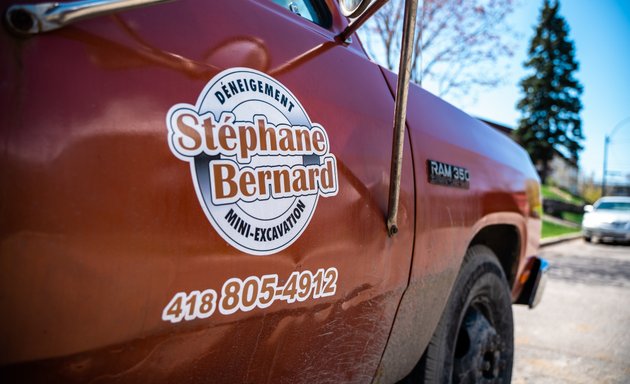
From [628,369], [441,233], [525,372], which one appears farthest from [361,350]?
[628,369]

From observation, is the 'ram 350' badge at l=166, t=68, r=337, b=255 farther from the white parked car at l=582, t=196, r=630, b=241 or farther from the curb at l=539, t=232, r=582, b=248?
the white parked car at l=582, t=196, r=630, b=241

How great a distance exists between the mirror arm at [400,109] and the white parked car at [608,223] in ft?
51.1

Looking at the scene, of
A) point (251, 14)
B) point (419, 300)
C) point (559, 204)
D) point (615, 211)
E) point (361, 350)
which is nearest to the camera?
point (251, 14)

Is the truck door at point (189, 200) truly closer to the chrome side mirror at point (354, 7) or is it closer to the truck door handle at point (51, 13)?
the truck door handle at point (51, 13)

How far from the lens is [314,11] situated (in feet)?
5.19

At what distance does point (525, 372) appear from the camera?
11.1 ft

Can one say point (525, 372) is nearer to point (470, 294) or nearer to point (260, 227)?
point (470, 294)

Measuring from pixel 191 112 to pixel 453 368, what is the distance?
175 cm

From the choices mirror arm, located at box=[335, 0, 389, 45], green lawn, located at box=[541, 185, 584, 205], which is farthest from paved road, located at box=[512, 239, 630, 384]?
green lawn, located at box=[541, 185, 584, 205]

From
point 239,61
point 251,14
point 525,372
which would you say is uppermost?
point 251,14

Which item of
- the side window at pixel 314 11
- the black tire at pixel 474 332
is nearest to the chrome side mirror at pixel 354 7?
the side window at pixel 314 11

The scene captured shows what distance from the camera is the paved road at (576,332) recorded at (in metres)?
3.42

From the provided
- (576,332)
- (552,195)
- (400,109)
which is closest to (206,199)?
(400,109)

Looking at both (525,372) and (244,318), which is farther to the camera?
(525,372)
